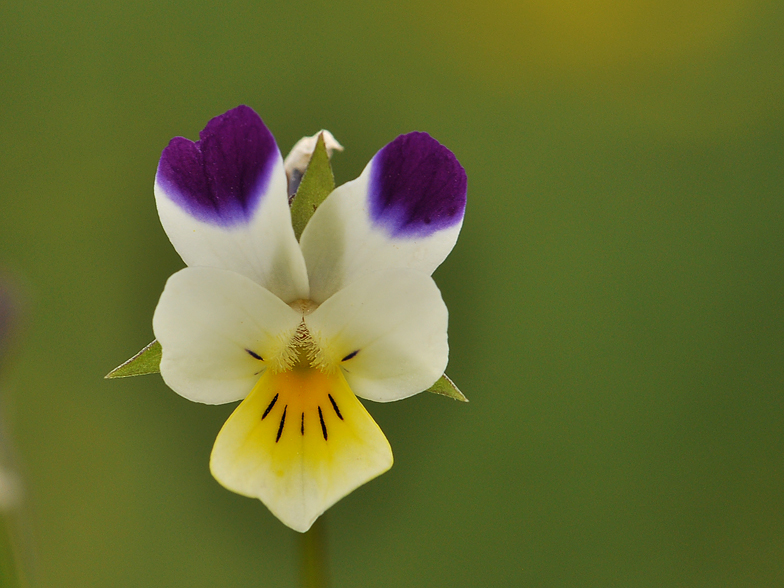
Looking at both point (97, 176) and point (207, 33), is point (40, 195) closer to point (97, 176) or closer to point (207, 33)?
point (97, 176)

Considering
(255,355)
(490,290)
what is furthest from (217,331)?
(490,290)

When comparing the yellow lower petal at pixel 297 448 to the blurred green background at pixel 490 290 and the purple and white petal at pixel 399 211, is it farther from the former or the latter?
the blurred green background at pixel 490 290

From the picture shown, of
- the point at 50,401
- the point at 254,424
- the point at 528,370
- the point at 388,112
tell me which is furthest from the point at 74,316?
the point at 254,424

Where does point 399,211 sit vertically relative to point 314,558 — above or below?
above

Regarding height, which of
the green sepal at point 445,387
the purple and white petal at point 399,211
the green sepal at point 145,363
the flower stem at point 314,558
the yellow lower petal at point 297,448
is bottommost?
the flower stem at point 314,558

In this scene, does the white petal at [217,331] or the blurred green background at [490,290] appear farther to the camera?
the blurred green background at [490,290]

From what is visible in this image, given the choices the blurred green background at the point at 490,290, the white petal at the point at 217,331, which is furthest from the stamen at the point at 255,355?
the blurred green background at the point at 490,290

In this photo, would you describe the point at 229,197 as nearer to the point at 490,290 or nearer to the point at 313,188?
the point at 313,188
